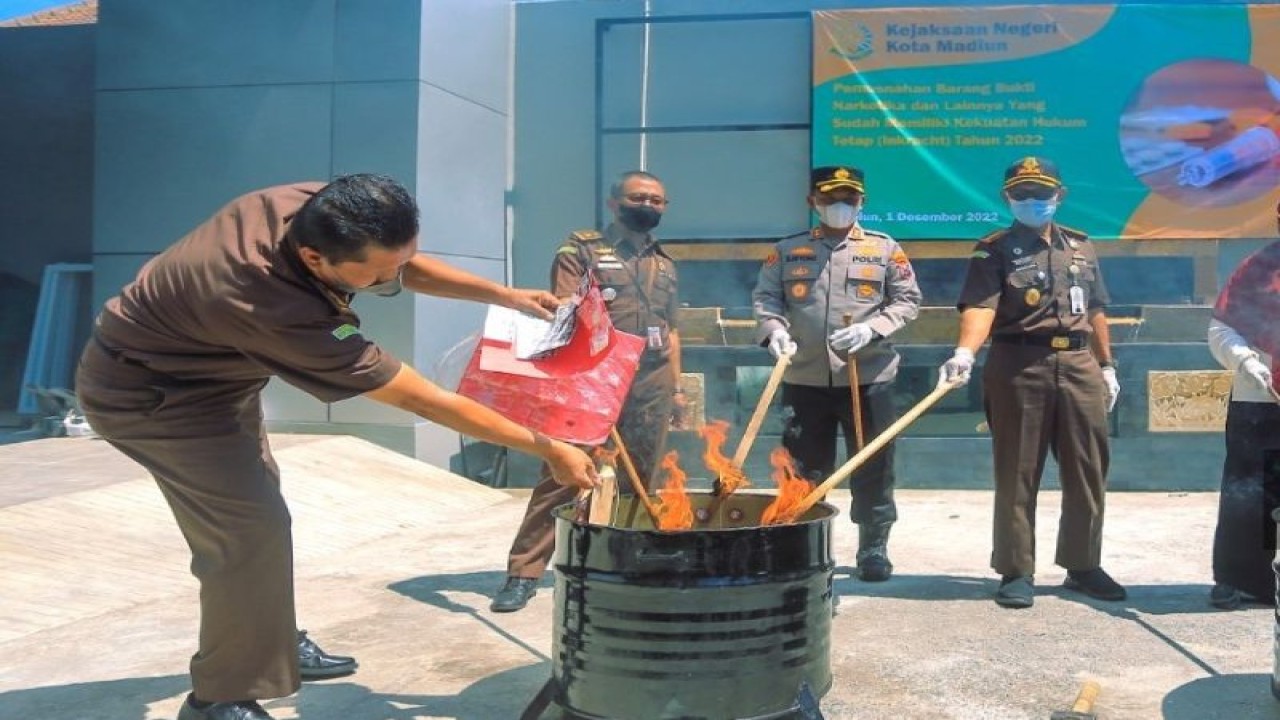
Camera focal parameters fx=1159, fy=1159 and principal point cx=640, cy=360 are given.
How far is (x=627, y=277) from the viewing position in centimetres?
513

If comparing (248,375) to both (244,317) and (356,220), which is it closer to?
(244,317)

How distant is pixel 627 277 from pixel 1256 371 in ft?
8.25

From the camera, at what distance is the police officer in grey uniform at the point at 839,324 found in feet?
16.2

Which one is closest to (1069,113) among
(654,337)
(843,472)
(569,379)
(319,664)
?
(654,337)

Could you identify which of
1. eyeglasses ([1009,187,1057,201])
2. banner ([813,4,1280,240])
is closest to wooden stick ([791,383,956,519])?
eyeglasses ([1009,187,1057,201])

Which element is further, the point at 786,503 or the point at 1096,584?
the point at 1096,584

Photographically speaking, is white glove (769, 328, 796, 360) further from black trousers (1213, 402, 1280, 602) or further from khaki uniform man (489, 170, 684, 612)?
black trousers (1213, 402, 1280, 602)

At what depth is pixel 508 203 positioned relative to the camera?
961 centimetres

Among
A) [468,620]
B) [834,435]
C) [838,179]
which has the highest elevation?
[838,179]

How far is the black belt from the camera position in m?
4.68

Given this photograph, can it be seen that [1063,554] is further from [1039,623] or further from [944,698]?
[944,698]

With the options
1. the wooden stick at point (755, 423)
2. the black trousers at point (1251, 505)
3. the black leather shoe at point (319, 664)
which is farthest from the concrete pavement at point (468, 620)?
the wooden stick at point (755, 423)

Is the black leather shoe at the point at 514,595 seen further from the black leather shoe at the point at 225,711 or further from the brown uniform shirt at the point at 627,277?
the black leather shoe at the point at 225,711

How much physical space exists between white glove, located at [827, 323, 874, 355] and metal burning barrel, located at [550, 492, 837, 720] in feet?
6.45
